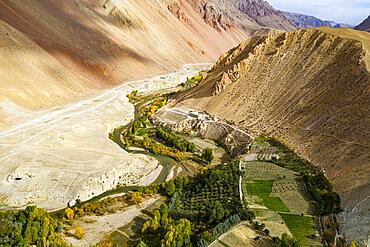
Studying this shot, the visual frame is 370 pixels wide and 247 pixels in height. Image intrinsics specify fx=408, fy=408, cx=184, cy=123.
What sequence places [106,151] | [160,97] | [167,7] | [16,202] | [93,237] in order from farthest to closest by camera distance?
[167,7] → [160,97] → [106,151] → [16,202] → [93,237]

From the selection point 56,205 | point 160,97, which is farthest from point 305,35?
point 56,205

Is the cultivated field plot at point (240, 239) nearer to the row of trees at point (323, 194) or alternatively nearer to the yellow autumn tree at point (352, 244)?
the yellow autumn tree at point (352, 244)

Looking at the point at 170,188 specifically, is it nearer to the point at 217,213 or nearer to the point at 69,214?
the point at 217,213

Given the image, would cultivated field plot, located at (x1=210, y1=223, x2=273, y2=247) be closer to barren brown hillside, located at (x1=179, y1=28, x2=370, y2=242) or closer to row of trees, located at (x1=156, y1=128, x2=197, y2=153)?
barren brown hillside, located at (x1=179, y1=28, x2=370, y2=242)

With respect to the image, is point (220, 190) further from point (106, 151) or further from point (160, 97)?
point (160, 97)

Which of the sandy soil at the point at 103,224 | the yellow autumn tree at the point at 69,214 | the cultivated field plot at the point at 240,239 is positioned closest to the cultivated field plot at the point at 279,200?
the cultivated field plot at the point at 240,239
